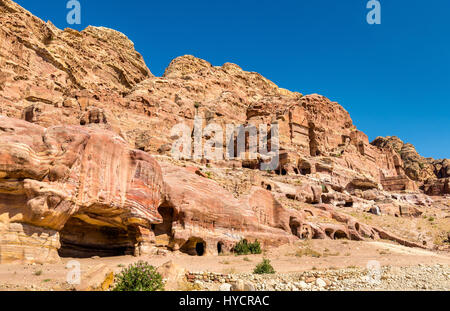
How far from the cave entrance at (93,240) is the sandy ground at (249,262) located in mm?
1440

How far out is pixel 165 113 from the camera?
6131cm

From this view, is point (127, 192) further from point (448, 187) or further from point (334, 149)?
point (448, 187)

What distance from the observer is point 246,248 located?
2145 centimetres

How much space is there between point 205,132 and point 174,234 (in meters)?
43.2

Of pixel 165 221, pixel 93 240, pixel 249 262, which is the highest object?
pixel 165 221

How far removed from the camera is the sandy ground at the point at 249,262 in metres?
9.95

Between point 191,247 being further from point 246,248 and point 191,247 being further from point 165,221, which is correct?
point 246,248

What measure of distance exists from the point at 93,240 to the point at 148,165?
17.4 ft

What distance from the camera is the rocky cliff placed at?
46.0ft

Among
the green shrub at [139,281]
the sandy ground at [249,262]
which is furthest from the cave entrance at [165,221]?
the green shrub at [139,281]

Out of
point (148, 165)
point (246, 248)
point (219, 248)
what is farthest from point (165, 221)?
point (246, 248)
